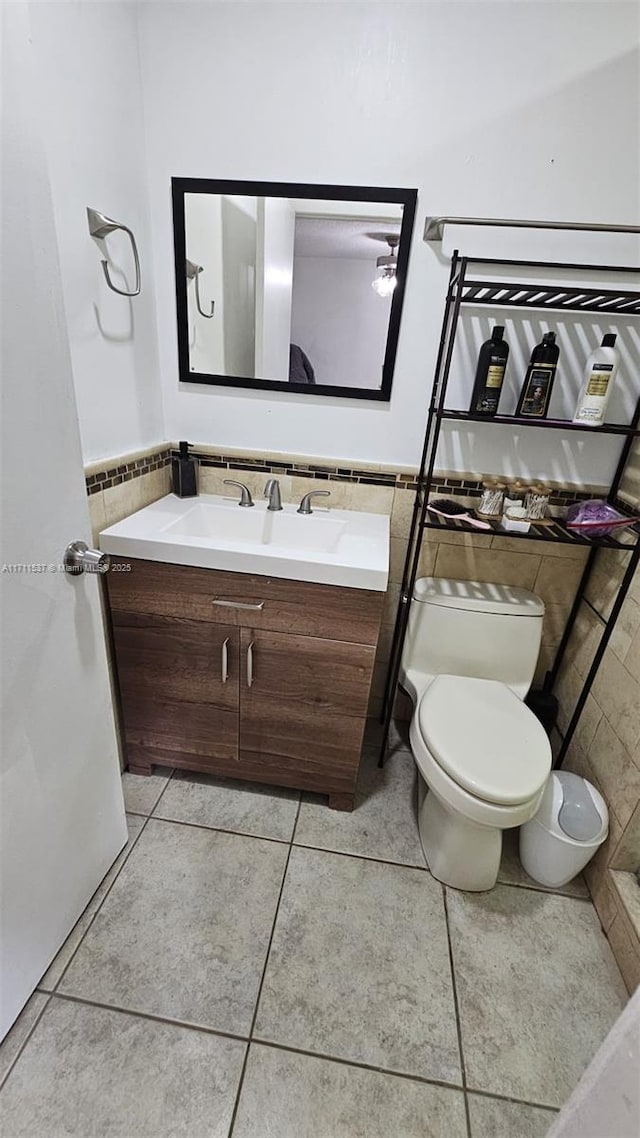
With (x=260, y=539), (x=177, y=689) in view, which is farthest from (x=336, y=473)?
(x=177, y=689)

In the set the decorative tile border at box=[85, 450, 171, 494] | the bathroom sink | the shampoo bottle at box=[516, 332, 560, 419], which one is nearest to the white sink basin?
the bathroom sink

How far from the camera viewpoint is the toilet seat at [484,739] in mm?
1093

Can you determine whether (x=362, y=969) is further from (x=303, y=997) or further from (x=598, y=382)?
(x=598, y=382)

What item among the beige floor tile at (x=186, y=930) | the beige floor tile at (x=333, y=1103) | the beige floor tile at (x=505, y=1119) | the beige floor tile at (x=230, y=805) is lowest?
the beige floor tile at (x=230, y=805)

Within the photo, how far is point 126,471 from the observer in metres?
1.38

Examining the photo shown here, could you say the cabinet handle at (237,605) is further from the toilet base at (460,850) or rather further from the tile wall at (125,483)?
the toilet base at (460,850)

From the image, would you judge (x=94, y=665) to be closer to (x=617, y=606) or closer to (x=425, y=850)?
(x=425, y=850)

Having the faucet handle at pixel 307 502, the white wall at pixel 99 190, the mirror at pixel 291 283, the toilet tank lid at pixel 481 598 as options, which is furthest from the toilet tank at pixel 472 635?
the white wall at pixel 99 190

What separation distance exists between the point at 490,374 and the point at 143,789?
164 cm

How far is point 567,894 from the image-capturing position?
1.31m

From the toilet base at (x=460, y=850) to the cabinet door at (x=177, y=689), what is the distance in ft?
2.07

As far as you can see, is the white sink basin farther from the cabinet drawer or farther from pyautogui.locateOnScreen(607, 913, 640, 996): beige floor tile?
pyautogui.locateOnScreen(607, 913, 640, 996): beige floor tile

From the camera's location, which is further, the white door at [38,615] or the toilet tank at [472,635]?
the toilet tank at [472,635]

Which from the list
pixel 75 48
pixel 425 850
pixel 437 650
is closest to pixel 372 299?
pixel 75 48
